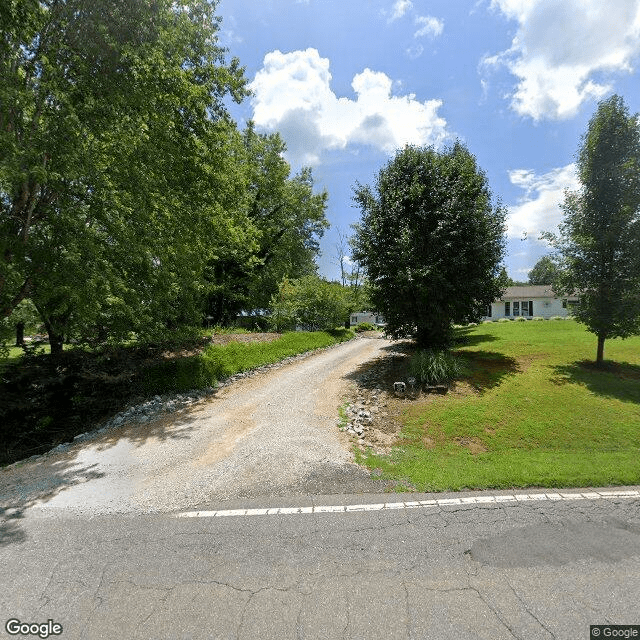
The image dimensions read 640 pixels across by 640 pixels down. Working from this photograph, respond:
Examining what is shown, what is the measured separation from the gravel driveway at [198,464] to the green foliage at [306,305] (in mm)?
14055

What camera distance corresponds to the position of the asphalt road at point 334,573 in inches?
136

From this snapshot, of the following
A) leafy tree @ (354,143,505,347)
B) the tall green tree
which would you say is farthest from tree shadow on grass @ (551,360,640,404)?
the tall green tree

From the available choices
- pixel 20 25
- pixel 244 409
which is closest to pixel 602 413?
pixel 244 409

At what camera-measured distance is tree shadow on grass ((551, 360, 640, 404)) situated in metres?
11.9

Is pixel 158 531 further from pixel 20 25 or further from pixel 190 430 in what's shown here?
pixel 20 25

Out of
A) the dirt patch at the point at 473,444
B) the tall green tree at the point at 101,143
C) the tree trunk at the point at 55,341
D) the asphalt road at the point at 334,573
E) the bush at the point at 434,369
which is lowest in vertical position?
the dirt patch at the point at 473,444

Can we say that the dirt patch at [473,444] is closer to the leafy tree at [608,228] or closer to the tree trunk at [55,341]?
the leafy tree at [608,228]

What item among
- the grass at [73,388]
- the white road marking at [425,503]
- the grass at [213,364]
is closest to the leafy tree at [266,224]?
the grass at [213,364]

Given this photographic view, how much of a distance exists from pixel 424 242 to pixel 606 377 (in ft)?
29.4

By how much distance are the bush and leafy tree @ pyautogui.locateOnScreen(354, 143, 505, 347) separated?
2.13 m

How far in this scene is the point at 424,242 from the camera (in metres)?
14.4

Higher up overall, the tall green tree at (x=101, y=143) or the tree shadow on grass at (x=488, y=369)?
the tall green tree at (x=101, y=143)

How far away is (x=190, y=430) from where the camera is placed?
933cm

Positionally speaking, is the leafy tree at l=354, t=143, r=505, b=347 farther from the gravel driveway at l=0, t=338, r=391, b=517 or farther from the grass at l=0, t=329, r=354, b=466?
the grass at l=0, t=329, r=354, b=466
